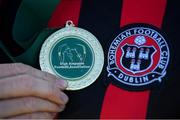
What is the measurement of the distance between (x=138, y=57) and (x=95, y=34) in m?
0.15

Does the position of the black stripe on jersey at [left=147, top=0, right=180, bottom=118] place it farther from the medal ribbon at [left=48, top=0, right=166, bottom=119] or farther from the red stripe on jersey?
the red stripe on jersey

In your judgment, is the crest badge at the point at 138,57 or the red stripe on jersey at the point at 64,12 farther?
the red stripe on jersey at the point at 64,12

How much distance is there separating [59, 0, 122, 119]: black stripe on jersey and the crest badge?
0.10 ft

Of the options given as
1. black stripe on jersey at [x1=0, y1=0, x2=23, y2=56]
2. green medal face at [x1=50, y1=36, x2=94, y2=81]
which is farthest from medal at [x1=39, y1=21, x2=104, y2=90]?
black stripe on jersey at [x1=0, y1=0, x2=23, y2=56]

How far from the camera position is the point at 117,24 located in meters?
1.53

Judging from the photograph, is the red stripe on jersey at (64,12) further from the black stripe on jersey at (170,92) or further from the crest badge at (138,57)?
the black stripe on jersey at (170,92)

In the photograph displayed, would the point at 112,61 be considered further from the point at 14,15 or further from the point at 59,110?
the point at 14,15

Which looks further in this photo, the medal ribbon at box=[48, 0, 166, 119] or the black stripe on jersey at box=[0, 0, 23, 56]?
the black stripe on jersey at box=[0, 0, 23, 56]

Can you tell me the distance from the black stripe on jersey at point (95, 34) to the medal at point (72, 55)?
0.03 m

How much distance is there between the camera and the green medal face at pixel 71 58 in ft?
4.97

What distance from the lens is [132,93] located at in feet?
4.84

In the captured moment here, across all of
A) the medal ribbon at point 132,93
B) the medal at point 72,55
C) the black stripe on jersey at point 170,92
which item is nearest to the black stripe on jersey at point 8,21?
the medal at point 72,55

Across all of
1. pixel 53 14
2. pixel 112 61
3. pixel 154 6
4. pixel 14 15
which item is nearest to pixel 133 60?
pixel 112 61

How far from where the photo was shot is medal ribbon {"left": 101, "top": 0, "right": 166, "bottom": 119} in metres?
1.46
